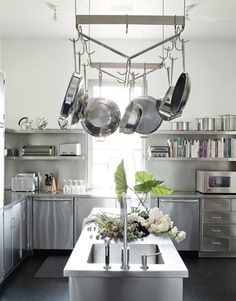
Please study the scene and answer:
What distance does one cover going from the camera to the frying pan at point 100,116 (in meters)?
2.92

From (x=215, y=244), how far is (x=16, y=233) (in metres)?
2.67

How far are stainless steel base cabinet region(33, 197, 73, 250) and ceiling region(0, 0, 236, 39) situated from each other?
94.0 inches

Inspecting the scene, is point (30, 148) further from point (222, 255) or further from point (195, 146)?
point (222, 255)

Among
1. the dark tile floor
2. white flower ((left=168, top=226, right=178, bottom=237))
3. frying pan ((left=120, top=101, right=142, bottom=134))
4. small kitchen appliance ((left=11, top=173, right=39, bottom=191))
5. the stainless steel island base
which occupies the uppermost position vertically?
frying pan ((left=120, top=101, right=142, bottom=134))

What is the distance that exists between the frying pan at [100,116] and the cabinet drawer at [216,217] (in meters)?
2.76

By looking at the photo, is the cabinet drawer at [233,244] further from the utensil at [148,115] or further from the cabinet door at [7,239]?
the cabinet door at [7,239]

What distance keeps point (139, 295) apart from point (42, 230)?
3402 millimetres

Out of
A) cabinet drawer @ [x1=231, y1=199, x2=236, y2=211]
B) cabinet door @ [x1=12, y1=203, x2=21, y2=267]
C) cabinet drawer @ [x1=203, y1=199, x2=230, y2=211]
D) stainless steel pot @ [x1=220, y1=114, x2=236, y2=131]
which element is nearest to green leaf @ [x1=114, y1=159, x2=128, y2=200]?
cabinet door @ [x1=12, y1=203, x2=21, y2=267]

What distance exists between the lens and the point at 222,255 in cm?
518

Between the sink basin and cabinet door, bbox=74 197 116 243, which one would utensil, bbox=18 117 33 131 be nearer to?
cabinet door, bbox=74 197 116 243

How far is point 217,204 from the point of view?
17.0ft

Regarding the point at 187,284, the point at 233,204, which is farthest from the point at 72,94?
the point at 233,204

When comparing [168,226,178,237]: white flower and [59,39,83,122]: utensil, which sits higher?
[59,39,83,122]: utensil

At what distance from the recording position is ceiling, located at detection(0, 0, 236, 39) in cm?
427
